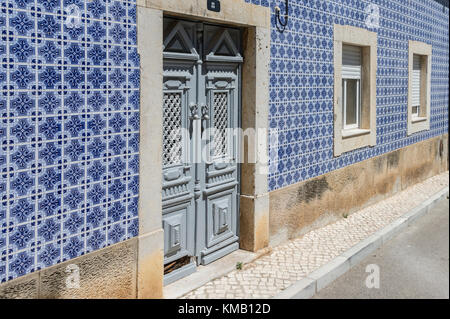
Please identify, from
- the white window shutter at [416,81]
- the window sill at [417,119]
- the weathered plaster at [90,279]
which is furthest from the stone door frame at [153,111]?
the white window shutter at [416,81]

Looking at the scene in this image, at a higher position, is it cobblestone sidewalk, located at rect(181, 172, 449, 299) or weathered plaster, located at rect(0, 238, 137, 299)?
weathered plaster, located at rect(0, 238, 137, 299)

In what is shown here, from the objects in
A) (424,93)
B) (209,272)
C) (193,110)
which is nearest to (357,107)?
(424,93)

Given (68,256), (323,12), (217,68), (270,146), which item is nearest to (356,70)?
(323,12)

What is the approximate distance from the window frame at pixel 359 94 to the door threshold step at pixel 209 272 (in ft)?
7.74

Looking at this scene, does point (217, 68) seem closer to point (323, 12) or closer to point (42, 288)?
point (323, 12)

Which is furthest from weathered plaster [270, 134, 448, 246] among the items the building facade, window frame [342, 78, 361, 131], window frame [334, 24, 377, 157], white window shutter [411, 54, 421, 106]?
white window shutter [411, 54, 421, 106]

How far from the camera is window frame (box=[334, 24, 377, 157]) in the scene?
282 inches

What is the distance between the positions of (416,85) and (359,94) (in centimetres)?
327

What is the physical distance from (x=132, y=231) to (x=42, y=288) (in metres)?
0.88

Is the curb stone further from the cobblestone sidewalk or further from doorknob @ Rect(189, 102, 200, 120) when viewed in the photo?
doorknob @ Rect(189, 102, 200, 120)

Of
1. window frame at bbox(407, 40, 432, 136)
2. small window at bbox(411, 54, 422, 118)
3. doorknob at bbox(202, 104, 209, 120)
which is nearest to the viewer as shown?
doorknob at bbox(202, 104, 209, 120)

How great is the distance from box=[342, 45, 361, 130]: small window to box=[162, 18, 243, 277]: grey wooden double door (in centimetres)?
273

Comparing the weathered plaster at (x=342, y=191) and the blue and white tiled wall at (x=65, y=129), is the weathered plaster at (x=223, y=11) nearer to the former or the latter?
the blue and white tiled wall at (x=65, y=129)

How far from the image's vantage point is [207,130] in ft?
17.1
